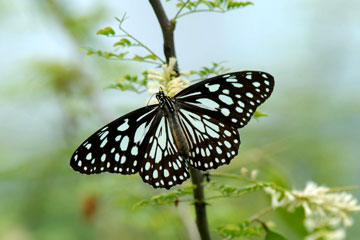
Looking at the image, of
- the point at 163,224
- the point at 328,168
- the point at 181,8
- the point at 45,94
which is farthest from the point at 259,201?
the point at 181,8

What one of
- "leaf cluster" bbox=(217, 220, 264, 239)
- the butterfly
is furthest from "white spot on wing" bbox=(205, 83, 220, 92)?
"leaf cluster" bbox=(217, 220, 264, 239)

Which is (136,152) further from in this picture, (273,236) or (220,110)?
(273,236)

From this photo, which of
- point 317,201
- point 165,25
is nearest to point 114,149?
point 165,25

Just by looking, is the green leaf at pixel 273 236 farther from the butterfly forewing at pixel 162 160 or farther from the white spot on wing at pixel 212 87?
the white spot on wing at pixel 212 87

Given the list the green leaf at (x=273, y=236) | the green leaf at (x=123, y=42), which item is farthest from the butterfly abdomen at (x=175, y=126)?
the green leaf at (x=273, y=236)

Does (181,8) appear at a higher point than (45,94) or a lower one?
lower

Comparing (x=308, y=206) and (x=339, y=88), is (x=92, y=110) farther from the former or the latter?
(x=339, y=88)

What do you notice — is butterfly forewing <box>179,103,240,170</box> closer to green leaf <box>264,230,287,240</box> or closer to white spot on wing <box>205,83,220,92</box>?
white spot on wing <box>205,83,220,92</box>
